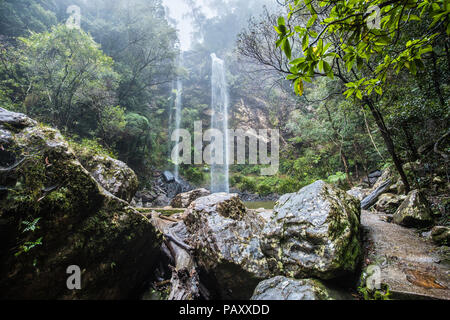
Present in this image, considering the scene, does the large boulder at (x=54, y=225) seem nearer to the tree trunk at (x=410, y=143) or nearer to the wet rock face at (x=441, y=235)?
the wet rock face at (x=441, y=235)

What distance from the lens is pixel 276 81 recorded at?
130 inches

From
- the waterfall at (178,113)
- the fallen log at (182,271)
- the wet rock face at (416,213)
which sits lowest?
the fallen log at (182,271)

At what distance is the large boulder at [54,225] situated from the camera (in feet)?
5.17

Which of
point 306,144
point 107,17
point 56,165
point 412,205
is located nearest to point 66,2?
point 107,17

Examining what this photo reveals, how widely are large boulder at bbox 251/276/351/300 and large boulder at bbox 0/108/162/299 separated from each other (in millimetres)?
1696

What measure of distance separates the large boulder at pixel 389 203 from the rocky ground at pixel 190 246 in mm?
1121

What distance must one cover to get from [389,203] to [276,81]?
4.23 m

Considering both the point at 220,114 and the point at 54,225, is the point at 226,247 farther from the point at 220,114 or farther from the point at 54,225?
the point at 220,114

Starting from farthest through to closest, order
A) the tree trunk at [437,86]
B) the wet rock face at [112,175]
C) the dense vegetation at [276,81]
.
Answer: the wet rock face at [112,175], the tree trunk at [437,86], the dense vegetation at [276,81]

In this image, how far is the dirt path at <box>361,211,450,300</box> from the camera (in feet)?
5.76

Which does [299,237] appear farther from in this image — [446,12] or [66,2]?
[66,2]

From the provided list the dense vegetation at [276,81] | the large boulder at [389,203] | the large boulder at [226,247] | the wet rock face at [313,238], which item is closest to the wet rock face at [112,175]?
the large boulder at [226,247]

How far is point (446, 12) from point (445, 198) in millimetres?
4405

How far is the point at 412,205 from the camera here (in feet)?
11.4
